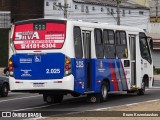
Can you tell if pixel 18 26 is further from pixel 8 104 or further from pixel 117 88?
pixel 117 88

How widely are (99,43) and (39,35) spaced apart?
2.79 metres

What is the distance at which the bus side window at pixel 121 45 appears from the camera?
78.7 feet

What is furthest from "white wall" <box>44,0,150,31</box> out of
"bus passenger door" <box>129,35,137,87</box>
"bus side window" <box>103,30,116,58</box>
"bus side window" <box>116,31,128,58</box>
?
"bus side window" <box>103,30,116,58</box>

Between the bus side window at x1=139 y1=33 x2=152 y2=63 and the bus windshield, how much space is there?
670 centimetres

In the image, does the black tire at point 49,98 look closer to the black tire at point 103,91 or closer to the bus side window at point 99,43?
the black tire at point 103,91

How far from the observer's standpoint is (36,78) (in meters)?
20.4

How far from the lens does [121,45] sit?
2425 centimetres

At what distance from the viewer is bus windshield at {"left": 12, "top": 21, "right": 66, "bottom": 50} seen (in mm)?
20406

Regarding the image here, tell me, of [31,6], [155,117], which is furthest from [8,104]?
[31,6]

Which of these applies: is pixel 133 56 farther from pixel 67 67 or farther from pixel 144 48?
pixel 67 67

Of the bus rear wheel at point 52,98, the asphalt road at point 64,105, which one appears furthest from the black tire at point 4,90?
the bus rear wheel at point 52,98

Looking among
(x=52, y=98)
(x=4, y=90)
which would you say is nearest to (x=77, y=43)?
(x=52, y=98)

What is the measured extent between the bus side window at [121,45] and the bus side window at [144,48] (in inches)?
69.5

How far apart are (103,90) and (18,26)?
4.29 m
